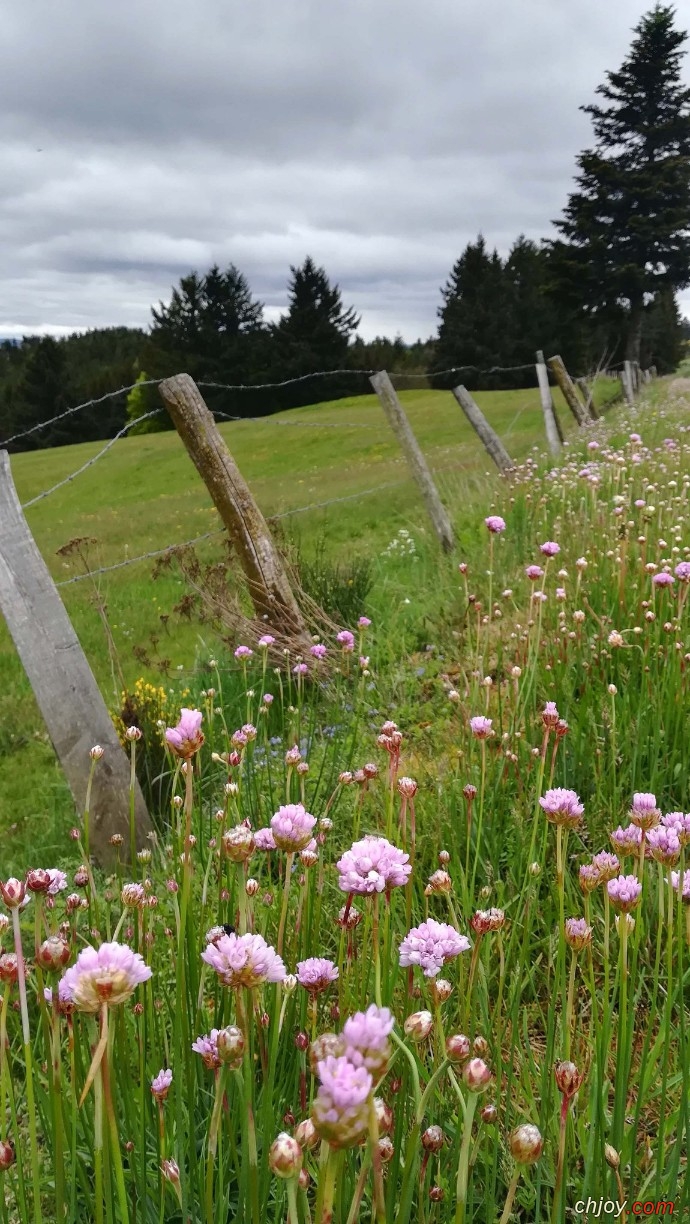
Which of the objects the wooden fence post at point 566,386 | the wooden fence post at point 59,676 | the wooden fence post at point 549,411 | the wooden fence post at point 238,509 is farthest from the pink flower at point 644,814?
the wooden fence post at point 566,386

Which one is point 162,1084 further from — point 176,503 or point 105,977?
point 176,503

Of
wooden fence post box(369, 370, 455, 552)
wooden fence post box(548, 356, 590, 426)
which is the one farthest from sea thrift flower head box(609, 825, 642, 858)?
wooden fence post box(548, 356, 590, 426)

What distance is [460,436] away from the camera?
25297mm

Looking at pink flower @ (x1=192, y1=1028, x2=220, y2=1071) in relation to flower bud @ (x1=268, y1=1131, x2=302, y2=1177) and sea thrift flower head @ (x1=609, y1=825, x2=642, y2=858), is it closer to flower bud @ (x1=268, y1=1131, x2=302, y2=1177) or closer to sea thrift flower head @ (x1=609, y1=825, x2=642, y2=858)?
flower bud @ (x1=268, y1=1131, x2=302, y2=1177)

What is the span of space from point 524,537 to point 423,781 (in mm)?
2953

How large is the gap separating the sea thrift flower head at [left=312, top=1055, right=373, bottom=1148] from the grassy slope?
139 inches

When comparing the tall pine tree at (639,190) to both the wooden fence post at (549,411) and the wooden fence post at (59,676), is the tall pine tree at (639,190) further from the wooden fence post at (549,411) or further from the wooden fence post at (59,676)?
the wooden fence post at (59,676)

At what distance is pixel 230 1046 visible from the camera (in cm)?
81

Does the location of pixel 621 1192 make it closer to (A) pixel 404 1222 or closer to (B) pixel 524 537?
(A) pixel 404 1222

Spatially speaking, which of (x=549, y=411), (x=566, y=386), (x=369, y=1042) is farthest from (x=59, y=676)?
(x=566, y=386)

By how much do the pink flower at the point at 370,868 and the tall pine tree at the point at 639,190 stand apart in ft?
107

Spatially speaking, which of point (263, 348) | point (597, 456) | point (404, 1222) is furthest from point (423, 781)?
point (263, 348)

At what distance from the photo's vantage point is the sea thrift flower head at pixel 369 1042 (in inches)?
22.5

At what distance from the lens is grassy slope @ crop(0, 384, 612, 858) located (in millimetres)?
5484
